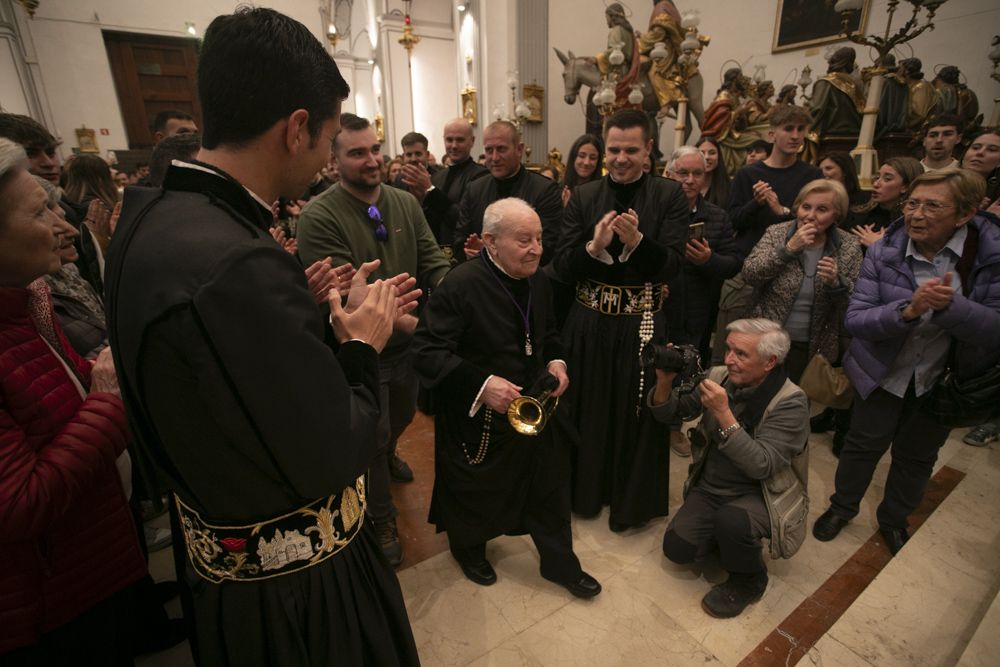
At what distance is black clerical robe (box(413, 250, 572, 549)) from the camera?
7.36ft

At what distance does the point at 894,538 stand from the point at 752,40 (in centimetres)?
1153

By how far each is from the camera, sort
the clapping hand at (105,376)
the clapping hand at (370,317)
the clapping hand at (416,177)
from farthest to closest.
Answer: the clapping hand at (416,177)
the clapping hand at (105,376)
the clapping hand at (370,317)

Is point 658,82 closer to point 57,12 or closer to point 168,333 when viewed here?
point 168,333

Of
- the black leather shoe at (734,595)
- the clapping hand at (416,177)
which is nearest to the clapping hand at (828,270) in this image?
the black leather shoe at (734,595)

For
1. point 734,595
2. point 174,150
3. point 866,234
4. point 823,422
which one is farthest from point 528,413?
point 823,422

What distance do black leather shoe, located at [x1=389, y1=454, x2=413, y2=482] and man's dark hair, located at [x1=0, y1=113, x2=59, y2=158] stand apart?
2693 mm

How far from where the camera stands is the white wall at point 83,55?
12.8 meters

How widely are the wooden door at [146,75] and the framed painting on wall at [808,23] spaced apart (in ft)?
50.5

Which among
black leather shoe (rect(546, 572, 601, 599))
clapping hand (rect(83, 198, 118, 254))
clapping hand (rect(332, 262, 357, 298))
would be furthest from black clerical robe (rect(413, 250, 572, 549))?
clapping hand (rect(83, 198, 118, 254))

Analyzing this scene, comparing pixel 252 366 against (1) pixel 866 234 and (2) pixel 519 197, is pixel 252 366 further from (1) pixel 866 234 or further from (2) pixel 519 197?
(1) pixel 866 234

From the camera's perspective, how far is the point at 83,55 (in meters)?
13.3

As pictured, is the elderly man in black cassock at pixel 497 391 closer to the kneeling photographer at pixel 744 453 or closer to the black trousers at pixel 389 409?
the black trousers at pixel 389 409

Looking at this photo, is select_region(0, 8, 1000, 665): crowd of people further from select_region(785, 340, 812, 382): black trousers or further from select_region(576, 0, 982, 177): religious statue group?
select_region(576, 0, 982, 177): religious statue group

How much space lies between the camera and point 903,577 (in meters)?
2.44
